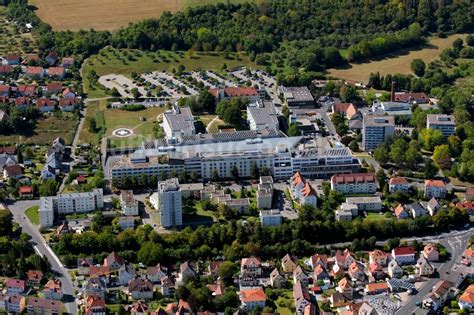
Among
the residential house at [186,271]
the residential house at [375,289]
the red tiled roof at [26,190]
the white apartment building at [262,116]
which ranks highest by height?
the white apartment building at [262,116]

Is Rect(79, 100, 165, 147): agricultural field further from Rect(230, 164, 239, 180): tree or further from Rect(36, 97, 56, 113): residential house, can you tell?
Rect(230, 164, 239, 180): tree

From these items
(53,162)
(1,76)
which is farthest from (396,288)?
(1,76)

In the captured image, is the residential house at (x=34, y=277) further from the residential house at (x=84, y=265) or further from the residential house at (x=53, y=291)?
the residential house at (x=84, y=265)

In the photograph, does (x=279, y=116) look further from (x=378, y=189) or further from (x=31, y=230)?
(x=31, y=230)

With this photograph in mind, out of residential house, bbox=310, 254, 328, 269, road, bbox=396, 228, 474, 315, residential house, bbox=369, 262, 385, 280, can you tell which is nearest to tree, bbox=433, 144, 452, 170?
road, bbox=396, 228, 474, 315

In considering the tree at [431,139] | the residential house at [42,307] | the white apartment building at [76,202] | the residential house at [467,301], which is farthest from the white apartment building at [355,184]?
the residential house at [42,307]

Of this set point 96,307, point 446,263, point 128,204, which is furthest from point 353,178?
point 96,307
